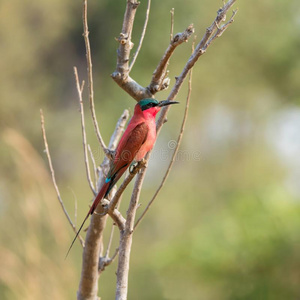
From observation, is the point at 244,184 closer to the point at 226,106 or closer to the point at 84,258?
the point at 226,106

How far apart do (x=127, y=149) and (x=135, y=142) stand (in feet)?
0.17

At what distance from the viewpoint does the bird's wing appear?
1881 mm

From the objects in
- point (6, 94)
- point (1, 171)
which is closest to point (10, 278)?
point (1, 171)

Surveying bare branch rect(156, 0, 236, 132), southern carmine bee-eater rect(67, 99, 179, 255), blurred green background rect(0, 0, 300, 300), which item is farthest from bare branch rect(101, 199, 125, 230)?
blurred green background rect(0, 0, 300, 300)

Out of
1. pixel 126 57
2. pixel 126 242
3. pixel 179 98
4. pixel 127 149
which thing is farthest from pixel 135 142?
pixel 179 98

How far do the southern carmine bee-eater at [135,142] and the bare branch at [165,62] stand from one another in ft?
0.28

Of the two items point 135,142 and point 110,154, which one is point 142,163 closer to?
point 110,154

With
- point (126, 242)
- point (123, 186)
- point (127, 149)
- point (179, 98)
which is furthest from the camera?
point (179, 98)

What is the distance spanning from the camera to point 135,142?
205 cm

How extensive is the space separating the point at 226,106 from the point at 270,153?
5.25 ft

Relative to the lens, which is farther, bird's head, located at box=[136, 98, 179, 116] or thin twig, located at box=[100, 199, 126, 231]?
bird's head, located at box=[136, 98, 179, 116]

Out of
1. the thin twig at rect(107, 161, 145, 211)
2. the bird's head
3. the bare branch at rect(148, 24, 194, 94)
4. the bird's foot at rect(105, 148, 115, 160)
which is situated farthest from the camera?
the bird's head

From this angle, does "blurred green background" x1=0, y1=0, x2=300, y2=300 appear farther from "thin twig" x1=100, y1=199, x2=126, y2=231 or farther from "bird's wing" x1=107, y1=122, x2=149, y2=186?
"thin twig" x1=100, y1=199, x2=126, y2=231

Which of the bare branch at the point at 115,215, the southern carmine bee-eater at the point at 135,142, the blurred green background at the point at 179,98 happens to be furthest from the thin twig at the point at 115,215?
the blurred green background at the point at 179,98
